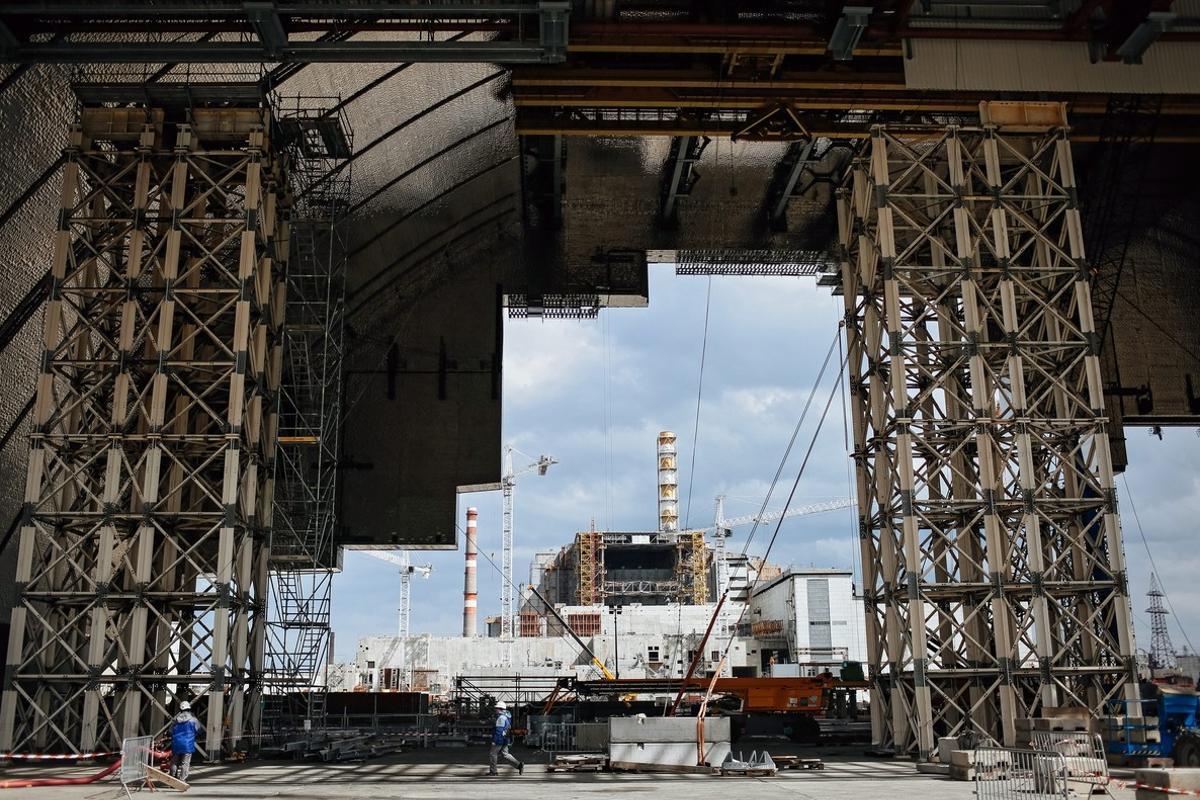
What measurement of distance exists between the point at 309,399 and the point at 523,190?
10.3m

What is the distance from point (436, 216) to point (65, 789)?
25021 millimetres

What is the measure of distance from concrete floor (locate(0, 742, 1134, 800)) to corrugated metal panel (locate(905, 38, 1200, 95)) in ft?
54.3

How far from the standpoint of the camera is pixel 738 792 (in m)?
18.8

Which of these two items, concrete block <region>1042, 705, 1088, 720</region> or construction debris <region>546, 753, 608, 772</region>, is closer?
concrete block <region>1042, 705, 1088, 720</region>

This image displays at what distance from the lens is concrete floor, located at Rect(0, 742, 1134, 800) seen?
18.2 m

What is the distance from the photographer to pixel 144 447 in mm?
27906

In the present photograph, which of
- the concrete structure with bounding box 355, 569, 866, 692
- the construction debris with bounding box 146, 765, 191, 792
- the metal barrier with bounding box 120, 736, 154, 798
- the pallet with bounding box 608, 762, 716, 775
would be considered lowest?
the pallet with bounding box 608, 762, 716, 775

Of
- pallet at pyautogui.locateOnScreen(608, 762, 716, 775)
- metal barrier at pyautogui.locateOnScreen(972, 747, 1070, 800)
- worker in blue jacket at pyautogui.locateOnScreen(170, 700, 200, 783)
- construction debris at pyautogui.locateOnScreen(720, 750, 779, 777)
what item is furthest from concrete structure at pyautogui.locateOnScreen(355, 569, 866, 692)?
worker in blue jacket at pyautogui.locateOnScreen(170, 700, 200, 783)

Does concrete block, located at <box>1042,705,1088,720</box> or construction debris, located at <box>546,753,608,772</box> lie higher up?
concrete block, located at <box>1042,705,1088,720</box>

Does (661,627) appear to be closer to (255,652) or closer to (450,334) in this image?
(450,334)

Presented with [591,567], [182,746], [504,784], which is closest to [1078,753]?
[504,784]

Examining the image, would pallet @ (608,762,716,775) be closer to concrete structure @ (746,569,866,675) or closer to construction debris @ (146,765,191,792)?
construction debris @ (146,765,191,792)

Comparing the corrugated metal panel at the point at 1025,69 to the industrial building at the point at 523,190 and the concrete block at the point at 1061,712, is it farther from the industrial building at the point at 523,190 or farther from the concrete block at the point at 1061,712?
the concrete block at the point at 1061,712

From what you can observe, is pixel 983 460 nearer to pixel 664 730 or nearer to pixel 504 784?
pixel 664 730
